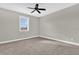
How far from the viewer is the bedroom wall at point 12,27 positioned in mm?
3782

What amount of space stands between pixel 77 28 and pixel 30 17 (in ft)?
7.08

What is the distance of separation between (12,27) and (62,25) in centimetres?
256

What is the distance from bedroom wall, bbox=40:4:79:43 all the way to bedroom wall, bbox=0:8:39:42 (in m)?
0.39

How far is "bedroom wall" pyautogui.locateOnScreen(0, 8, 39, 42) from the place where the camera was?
3782 millimetres

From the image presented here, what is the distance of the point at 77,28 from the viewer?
3721 mm

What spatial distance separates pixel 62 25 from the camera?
14.5 ft

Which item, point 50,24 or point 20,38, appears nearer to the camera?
point 20,38

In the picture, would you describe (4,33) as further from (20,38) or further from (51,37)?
(51,37)

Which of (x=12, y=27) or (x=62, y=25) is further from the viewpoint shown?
(x=62, y=25)

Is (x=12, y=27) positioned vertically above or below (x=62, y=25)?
below

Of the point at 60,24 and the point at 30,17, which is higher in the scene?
the point at 30,17

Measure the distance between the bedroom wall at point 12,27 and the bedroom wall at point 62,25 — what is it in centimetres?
39
